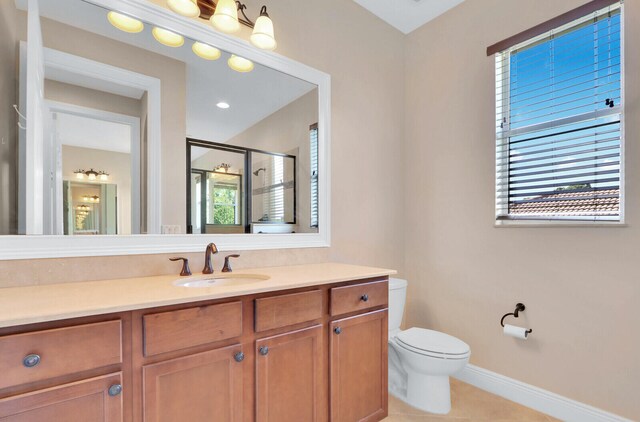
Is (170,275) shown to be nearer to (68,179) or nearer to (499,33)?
(68,179)

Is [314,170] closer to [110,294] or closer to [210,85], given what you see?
[210,85]

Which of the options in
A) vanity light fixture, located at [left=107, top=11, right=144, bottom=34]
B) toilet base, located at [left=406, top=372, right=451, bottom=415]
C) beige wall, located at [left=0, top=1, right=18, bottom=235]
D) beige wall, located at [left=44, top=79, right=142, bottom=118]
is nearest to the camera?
beige wall, located at [left=0, top=1, right=18, bottom=235]

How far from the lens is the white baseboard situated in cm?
177

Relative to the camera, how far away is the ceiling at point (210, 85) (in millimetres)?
1413

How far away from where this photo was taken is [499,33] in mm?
2197

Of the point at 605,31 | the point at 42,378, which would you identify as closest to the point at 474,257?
the point at 605,31

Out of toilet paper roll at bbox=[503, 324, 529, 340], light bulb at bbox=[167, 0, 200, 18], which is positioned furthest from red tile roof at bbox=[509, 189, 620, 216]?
light bulb at bbox=[167, 0, 200, 18]

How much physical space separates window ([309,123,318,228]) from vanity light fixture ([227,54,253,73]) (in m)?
0.52

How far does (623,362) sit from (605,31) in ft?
5.76

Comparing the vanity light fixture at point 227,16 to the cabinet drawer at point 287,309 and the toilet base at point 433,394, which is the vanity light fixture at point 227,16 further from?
the toilet base at point 433,394

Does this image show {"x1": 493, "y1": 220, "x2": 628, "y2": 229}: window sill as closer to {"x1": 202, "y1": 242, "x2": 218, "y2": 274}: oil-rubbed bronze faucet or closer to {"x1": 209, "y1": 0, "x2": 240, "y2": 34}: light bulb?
{"x1": 202, "y1": 242, "x2": 218, "y2": 274}: oil-rubbed bronze faucet

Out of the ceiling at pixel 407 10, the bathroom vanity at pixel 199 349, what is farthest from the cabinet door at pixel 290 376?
the ceiling at pixel 407 10

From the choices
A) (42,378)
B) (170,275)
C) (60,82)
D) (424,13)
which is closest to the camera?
(42,378)

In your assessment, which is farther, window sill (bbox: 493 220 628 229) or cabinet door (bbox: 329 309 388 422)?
window sill (bbox: 493 220 628 229)
